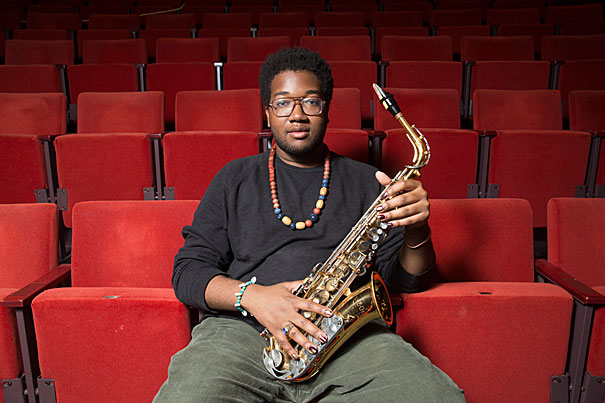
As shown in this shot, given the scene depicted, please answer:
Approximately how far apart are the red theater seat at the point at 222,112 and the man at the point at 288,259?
787mm

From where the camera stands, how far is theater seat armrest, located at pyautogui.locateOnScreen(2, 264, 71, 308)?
728 millimetres

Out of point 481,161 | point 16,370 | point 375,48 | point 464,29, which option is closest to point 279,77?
point 16,370

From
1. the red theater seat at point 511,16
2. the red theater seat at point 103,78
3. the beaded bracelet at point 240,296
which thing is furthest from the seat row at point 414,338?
the red theater seat at point 511,16

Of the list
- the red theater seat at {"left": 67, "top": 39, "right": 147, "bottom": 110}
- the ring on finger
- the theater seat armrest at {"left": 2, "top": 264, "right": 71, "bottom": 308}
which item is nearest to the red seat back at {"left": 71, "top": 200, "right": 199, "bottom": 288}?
the theater seat armrest at {"left": 2, "top": 264, "right": 71, "bottom": 308}

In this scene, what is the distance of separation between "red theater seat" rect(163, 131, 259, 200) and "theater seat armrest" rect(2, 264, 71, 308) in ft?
1.70

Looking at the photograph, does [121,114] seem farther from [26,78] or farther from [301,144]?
[301,144]

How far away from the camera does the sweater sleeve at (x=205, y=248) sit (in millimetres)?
747

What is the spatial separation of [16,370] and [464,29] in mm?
2801

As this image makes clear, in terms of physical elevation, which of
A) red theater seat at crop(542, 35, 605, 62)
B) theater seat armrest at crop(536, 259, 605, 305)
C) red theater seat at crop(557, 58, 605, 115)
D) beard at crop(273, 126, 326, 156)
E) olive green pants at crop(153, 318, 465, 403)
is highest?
red theater seat at crop(542, 35, 605, 62)

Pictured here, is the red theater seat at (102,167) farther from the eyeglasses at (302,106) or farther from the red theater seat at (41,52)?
the red theater seat at (41,52)

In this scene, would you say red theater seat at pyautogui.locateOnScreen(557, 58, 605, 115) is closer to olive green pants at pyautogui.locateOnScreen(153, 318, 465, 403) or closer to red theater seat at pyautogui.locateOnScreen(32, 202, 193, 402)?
olive green pants at pyautogui.locateOnScreen(153, 318, 465, 403)

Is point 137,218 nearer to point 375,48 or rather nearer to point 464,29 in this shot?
point 375,48

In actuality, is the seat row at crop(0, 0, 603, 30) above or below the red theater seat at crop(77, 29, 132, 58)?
above

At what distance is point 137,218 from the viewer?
0.94 metres
